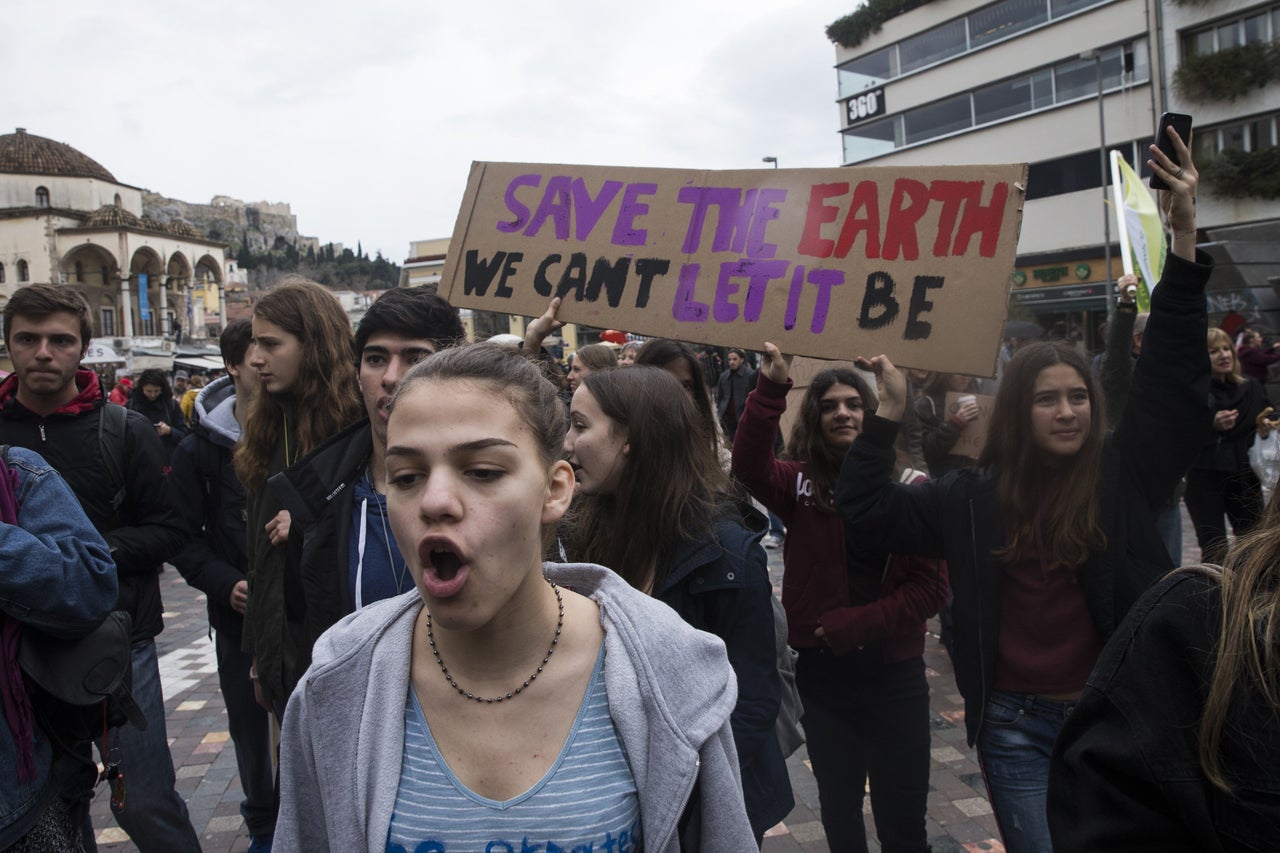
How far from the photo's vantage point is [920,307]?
2.78 m

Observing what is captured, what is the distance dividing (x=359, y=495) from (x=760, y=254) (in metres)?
1.50

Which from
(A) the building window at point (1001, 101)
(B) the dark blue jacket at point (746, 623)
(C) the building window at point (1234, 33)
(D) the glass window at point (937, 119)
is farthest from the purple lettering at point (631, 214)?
(D) the glass window at point (937, 119)

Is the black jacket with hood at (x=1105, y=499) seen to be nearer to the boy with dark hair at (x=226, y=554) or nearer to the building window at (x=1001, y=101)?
the boy with dark hair at (x=226, y=554)

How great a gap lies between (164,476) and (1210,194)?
3047 centimetres

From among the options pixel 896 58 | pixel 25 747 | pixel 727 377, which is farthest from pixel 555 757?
pixel 896 58

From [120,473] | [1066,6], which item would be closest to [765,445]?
[120,473]

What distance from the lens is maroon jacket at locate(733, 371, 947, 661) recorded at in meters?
3.07

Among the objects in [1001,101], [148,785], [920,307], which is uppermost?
[1001,101]

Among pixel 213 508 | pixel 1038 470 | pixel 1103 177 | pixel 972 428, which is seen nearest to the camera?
pixel 1038 470

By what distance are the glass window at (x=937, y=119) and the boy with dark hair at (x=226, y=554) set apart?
35131mm

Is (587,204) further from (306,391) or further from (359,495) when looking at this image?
(359,495)

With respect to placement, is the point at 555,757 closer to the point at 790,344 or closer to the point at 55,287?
the point at 790,344

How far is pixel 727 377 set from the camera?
10422 mm

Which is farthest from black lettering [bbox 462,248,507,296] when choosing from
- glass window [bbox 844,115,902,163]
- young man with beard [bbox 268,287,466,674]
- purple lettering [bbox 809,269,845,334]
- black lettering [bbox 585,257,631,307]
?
glass window [bbox 844,115,902,163]
